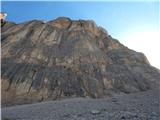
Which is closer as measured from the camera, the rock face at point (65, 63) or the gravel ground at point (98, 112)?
the gravel ground at point (98, 112)

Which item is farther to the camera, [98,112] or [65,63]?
[65,63]

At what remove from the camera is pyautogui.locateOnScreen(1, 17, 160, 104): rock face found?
4434 centimetres

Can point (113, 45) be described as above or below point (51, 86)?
above

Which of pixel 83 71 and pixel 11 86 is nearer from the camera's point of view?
pixel 11 86

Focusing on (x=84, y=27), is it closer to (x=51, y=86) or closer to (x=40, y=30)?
(x=40, y=30)

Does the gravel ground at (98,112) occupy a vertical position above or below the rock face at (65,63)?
below

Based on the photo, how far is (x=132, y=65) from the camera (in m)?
55.8

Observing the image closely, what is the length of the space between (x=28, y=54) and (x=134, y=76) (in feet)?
60.6

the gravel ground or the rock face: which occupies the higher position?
the rock face

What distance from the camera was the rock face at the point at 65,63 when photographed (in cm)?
4434

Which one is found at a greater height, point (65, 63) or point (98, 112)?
point (65, 63)

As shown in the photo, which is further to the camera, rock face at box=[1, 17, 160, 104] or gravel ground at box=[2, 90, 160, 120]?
rock face at box=[1, 17, 160, 104]

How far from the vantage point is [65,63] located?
50.3 m

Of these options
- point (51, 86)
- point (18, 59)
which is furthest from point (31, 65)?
point (51, 86)
